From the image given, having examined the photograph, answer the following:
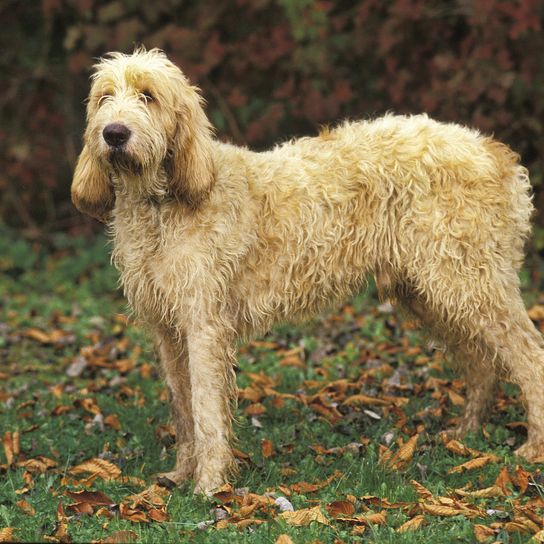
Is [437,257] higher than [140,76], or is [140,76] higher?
[140,76]

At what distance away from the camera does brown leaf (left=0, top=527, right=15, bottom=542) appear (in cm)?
379

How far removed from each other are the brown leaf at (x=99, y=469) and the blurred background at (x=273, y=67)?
4270 millimetres

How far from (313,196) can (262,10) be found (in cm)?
452

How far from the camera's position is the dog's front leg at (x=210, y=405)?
4395 mm

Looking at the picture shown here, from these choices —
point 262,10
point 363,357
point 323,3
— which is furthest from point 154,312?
point 262,10

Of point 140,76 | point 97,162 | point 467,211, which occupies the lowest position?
point 467,211

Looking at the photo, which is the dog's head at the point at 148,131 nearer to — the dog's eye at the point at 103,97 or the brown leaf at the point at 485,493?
the dog's eye at the point at 103,97

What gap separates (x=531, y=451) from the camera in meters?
4.61

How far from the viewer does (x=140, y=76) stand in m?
4.23

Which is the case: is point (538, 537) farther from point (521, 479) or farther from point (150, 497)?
point (150, 497)

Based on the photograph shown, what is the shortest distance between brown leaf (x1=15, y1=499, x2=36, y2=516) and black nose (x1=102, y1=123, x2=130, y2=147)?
165 cm

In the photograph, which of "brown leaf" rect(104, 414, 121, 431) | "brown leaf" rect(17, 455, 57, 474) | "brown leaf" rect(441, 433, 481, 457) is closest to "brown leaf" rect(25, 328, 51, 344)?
"brown leaf" rect(104, 414, 121, 431)

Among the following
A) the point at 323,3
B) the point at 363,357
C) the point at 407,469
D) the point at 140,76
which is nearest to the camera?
the point at 140,76

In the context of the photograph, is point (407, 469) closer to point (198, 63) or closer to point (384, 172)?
point (384, 172)
